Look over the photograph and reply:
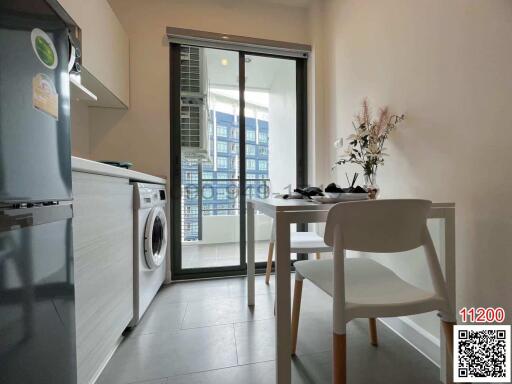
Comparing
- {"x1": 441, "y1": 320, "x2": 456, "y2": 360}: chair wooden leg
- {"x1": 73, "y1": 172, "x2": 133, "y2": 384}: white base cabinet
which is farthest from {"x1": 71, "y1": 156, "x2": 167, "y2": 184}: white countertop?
{"x1": 441, "y1": 320, "x2": 456, "y2": 360}: chair wooden leg

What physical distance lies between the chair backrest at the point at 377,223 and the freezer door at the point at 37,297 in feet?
2.65

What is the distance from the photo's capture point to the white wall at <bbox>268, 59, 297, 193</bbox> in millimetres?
2939

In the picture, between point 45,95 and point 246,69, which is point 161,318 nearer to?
point 45,95

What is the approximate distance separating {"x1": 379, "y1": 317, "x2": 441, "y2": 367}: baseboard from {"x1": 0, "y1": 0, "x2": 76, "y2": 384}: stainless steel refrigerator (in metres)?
1.55

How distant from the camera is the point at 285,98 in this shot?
3150 millimetres

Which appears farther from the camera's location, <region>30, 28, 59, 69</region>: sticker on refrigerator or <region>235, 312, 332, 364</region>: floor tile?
<region>235, 312, 332, 364</region>: floor tile

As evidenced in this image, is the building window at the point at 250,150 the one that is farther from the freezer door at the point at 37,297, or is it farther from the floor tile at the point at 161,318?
the freezer door at the point at 37,297

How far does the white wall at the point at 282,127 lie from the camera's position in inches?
116

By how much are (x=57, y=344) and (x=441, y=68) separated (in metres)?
1.88

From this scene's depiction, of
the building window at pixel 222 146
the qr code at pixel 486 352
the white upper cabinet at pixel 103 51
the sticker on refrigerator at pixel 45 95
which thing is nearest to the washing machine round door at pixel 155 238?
the white upper cabinet at pixel 103 51

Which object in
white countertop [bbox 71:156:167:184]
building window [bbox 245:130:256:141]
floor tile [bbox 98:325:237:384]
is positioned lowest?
floor tile [bbox 98:325:237:384]

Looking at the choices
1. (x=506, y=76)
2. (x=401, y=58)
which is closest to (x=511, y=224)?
(x=506, y=76)

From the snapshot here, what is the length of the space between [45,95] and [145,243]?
115 cm

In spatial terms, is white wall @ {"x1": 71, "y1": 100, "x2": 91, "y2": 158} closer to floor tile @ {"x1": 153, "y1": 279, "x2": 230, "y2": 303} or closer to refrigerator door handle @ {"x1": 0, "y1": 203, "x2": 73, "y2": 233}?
floor tile @ {"x1": 153, "y1": 279, "x2": 230, "y2": 303}
